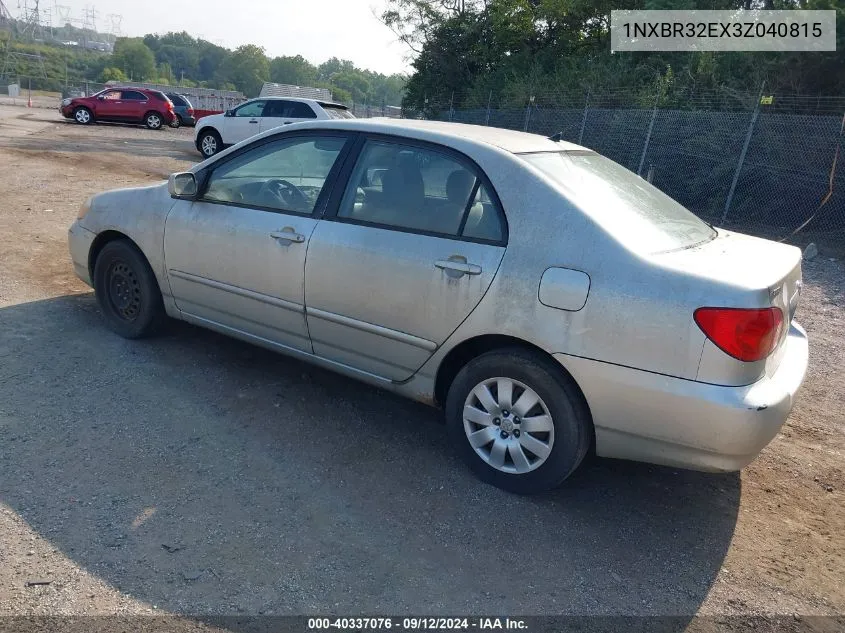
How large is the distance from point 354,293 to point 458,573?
5.11ft

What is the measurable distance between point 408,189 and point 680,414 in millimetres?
1803

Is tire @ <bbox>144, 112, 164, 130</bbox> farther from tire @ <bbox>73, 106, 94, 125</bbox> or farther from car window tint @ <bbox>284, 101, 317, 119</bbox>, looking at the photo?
car window tint @ <bbox>284, 101, 317, 119</bbox>

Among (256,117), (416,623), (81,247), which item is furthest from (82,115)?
(416,623)

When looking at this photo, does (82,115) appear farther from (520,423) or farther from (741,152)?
(520,423)

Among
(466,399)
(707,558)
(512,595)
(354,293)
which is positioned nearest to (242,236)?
(354,293)

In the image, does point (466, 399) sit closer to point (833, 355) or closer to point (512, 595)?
point (512, 595)

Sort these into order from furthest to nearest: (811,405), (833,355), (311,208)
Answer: (833,355)
(811,405)
(311,208)

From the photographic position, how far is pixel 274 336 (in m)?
4.15

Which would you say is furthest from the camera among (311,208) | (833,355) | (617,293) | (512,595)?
(833,355)

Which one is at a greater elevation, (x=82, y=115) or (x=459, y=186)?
(x=459, y=186)

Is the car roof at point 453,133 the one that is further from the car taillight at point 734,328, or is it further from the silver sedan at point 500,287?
the car taillight at point 734,328

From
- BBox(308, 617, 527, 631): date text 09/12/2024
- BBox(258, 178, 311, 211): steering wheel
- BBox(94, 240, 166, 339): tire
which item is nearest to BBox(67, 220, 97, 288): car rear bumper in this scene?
BBox(94, 240, 166, 339): tire

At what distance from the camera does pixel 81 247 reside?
506cm

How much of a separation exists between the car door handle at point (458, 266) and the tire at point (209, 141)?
676 inches
